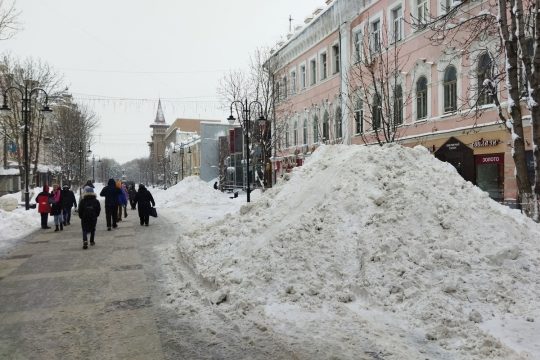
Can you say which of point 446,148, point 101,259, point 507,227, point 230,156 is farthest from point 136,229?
point 230,156

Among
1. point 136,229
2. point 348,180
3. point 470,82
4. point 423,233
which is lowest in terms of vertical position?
point 136,229

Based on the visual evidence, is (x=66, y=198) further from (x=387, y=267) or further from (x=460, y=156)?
(x=460, y=156)

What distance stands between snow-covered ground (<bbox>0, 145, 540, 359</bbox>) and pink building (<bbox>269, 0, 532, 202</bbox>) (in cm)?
478

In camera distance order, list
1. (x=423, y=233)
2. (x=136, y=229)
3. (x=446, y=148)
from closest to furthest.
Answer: (x=423, y=233) → (x=136, y=229) → (x=446, y=148)

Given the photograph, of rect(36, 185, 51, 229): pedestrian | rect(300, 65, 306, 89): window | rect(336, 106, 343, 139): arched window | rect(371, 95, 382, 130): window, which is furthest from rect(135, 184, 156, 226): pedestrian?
rect(300, 65, 306, 89): window

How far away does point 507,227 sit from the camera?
6324 mm

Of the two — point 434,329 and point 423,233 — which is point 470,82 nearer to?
point 423,233

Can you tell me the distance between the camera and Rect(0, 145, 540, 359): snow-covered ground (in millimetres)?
4523

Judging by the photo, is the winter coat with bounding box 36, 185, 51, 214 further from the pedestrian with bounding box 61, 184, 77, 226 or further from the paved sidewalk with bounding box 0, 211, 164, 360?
the paved sidewalk with bounding box 0, 211, 164, 360

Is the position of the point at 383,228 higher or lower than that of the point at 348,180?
lower

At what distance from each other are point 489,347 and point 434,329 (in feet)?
1.95

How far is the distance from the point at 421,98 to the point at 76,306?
1829 cm

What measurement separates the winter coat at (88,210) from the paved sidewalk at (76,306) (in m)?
0.66

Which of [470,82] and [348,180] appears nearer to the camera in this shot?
[348,180]
